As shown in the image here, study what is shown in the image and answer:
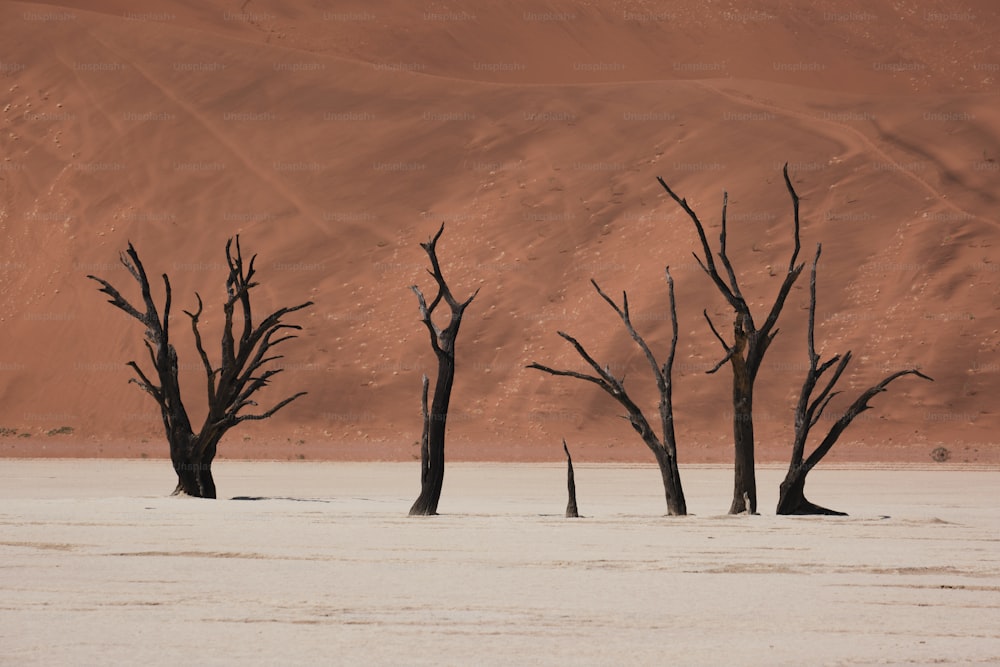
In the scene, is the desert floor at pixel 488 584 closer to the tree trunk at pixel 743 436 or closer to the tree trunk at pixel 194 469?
the tree trunk at pixel 743 436

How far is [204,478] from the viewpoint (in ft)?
78.2

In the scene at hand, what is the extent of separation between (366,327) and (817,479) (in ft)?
85.4

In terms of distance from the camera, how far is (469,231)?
59.4m

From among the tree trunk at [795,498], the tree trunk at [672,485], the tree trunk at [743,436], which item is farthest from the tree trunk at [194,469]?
the tree trunk at [795,498]

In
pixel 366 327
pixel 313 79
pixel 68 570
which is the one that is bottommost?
pixel 68 570

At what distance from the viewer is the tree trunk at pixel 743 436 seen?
19.5 metres

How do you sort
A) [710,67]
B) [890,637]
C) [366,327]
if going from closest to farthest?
[890,637]
[366,327]
[710,67]

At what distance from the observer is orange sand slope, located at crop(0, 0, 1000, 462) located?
50281 mm

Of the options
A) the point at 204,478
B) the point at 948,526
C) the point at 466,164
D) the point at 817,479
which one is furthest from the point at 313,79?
the point at 948,526

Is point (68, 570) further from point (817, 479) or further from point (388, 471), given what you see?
point (388, 471)

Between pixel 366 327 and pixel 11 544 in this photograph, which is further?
pixel 366 327

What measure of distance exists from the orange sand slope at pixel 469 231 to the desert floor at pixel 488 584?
27.0 meters

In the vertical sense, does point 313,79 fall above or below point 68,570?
above

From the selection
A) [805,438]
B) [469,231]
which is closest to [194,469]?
[805,438]
